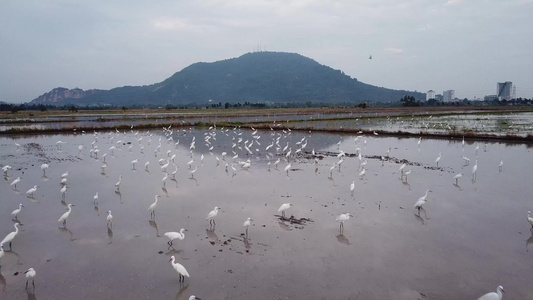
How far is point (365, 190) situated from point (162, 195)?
313 inches

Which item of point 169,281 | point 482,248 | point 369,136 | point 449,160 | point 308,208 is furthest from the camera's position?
point 369,136

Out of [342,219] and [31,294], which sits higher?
[342,219]

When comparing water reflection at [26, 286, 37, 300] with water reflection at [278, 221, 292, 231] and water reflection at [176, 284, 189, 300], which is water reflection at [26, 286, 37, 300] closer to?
water reflection at [176, 284, 189, 300]

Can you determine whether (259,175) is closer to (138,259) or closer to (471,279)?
(138,259)

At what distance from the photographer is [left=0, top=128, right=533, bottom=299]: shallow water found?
7230mm

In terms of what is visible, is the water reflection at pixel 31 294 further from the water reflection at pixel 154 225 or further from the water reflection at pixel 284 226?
the water reflection at pixel 284 226

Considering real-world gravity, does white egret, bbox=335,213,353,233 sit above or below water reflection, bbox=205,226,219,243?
above

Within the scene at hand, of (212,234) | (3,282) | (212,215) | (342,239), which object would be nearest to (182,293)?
(212,234)

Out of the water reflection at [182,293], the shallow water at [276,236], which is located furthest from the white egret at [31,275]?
the water reflection at [182,293]

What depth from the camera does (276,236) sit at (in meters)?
9.57

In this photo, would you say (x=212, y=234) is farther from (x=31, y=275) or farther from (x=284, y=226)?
(x=31, y=275)

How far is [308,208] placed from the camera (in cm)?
1195

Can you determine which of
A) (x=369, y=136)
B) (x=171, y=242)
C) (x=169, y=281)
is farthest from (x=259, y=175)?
(x=369, y=136)

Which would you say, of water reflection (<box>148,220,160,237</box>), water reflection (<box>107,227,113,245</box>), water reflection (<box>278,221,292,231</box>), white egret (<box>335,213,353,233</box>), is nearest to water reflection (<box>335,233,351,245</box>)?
white egret (<box>335,213,353,233</box>)
